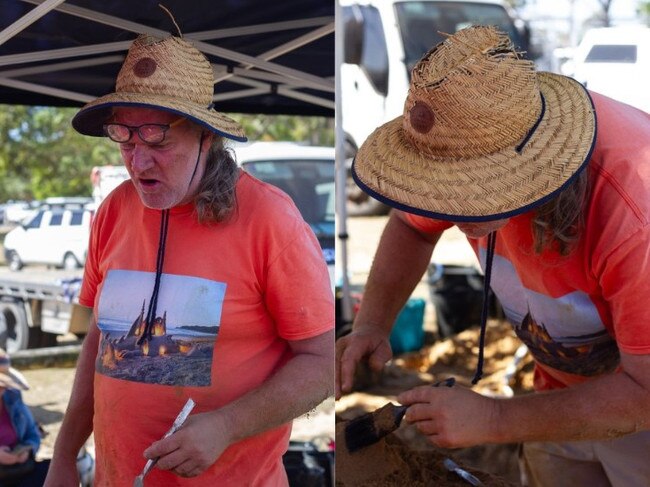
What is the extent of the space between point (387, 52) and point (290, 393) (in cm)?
822

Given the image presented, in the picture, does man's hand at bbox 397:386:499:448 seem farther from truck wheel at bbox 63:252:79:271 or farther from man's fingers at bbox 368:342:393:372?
truck wheel at bbox 63:252:79:271

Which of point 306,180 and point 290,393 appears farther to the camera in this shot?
point 306,180

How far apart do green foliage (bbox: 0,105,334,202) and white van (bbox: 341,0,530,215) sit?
200cm

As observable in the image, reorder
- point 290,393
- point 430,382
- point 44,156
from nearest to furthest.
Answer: point 290,393 → point 430,382 → point 44,156

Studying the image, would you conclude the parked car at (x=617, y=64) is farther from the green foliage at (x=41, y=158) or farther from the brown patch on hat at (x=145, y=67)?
the green foliage at (x=41, y=158)

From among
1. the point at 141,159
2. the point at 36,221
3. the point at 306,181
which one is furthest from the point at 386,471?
the point at 36,221

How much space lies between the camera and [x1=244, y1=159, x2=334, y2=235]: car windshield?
6.32 m

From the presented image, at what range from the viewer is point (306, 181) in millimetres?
6570

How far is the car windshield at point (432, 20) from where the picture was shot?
9781 mm

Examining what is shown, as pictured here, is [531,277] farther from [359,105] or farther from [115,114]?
[359,105]

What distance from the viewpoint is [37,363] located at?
771cm

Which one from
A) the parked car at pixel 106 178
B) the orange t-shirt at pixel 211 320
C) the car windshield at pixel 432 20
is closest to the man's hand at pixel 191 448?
the orange t-shirt at pixel 211 320

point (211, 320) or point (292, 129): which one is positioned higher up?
point (211, 320)

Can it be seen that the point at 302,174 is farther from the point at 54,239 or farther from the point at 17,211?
the point at 17,211
